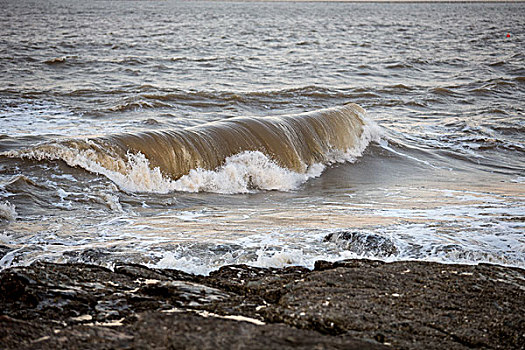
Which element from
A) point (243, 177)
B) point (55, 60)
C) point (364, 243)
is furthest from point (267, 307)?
point (55, 60)

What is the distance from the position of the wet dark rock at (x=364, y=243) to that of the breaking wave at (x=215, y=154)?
3415 millimetres

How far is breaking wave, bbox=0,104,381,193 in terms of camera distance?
25.2ft

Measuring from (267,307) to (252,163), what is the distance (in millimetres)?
5599

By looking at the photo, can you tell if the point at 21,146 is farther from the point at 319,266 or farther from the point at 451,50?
the point at 451,50

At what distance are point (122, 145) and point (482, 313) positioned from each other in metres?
6.17

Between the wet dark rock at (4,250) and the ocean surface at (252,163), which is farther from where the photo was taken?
the ocean surface at (252,163)

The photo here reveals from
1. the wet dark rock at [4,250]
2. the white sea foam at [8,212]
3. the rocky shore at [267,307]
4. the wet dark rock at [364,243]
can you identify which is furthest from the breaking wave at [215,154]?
the rocky shore at [267,307]

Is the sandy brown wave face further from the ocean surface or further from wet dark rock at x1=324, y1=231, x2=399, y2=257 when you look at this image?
wet dark rock at x1=324, y1=231, x2=399, y2=257

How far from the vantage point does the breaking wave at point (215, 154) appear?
7676 mm

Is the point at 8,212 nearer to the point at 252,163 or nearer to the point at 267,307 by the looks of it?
the point at 267,307

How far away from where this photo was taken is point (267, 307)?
330cm

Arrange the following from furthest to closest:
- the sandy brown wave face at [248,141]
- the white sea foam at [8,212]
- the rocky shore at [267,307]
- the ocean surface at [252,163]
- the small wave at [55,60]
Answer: the small wave at [55,60]
the sandy brown wave face at [248,141]
the white sea foam at [8,212]
the ocean surface at [252,163]
the rocky shore at [267,307]

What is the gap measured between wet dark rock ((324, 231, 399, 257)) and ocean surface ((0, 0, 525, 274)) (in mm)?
17

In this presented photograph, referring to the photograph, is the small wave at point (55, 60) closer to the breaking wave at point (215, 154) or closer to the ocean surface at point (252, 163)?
the ocean surface at point (252, 163)
